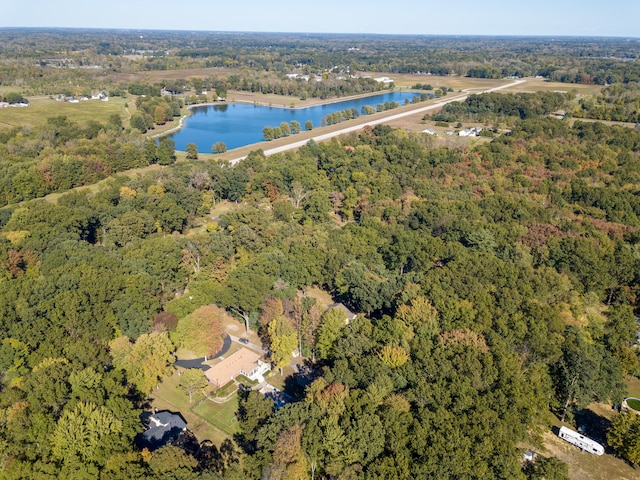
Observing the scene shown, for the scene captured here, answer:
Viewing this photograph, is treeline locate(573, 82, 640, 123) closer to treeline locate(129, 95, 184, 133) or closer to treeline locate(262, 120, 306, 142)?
treeline locate(262, 120, 306, 142)

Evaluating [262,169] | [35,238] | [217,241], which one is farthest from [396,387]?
[262,169]

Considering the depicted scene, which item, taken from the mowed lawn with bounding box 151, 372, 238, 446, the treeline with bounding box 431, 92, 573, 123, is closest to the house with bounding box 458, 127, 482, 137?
the treeline with bounding box 431, 92, 573, 123

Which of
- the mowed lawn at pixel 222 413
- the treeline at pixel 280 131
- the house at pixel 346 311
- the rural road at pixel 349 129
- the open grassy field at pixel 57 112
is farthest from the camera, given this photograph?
the open grassy field at pixel 57 112

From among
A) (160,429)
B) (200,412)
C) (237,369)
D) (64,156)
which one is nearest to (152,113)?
(64,156)

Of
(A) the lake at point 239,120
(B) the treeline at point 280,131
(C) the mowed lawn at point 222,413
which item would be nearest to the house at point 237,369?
(C) the mowed lawn at point 222,413

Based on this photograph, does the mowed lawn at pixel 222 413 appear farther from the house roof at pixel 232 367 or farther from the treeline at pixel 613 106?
the treeline at pixel 613 106

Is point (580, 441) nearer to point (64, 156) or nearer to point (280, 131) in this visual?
point (64, 156)
